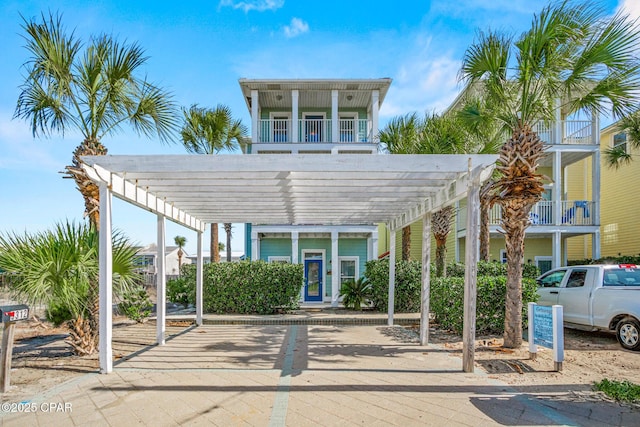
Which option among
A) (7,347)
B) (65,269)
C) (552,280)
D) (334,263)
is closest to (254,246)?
(334,263)

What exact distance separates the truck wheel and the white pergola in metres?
3.59

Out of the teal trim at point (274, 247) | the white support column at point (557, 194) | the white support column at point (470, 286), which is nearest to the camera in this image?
the white support column at point (470, 286)

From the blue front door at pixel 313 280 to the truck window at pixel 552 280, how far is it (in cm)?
939

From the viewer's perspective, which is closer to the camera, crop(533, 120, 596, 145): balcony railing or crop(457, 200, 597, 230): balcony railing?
crop(457, 200, 597, 230): balcony railing

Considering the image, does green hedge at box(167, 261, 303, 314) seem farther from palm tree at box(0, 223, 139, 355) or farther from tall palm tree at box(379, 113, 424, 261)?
palm tree at box(0, 223, 139, 355)

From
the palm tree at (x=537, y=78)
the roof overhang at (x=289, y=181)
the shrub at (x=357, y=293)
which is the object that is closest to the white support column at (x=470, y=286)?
the roof overhang at (x=289, y=181)

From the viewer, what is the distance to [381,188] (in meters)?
7.07

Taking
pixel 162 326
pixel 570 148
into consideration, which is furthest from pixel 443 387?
pixel 570 148

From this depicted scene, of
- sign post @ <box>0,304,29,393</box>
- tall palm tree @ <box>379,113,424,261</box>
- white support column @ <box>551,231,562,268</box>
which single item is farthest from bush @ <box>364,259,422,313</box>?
sign post @ <box>0,304,29,393</box>

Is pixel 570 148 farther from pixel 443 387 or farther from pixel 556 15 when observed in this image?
pixel 443 387

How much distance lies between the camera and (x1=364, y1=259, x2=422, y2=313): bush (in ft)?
38.9

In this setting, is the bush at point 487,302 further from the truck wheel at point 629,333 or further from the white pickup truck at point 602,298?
the truck wheel at point 629,333

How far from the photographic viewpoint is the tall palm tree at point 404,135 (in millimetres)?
12805

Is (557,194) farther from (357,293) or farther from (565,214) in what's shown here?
(357,293)
